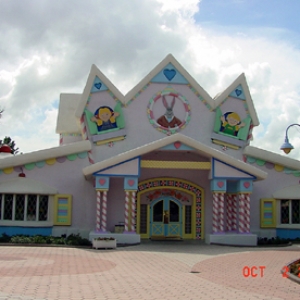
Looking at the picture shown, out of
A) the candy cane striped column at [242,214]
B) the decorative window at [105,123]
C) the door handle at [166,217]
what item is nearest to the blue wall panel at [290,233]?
the candy cane striped column at [242,214]

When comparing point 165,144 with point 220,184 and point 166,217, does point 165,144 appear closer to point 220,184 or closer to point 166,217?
point 220,184

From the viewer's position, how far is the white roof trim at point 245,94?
25141mm

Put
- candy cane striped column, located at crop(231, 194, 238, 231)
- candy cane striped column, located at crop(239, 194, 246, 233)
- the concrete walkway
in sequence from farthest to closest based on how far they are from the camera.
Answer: candy cane striped column, located at crop(231, 194, 238, 231), candy cane striped column, located at crop(239, 194, 246, 233), the concrete walkway

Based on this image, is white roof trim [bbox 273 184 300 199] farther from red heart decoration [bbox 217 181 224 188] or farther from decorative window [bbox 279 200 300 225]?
red heart decoration [bbox 217 181 224 188]

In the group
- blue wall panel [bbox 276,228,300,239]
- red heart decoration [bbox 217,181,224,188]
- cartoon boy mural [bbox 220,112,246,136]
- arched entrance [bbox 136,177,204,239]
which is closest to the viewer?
red heart decoration [bbox 217,181,224,188]

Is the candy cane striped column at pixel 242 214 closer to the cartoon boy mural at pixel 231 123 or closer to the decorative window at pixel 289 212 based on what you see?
the decorative window at pixel 289 212

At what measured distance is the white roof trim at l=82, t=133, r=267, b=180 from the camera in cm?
2131

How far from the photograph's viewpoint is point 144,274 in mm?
13219

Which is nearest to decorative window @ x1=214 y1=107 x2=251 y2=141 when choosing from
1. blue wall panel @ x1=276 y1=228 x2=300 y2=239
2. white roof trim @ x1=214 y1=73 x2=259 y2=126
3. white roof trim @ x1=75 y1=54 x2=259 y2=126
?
white roof trim @ x1=214 y1=73 x2=259 y2=126

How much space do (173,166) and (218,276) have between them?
9268 mm

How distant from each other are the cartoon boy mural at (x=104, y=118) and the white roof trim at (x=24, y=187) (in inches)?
151

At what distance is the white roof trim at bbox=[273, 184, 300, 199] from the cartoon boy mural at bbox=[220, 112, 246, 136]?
11.8 feet

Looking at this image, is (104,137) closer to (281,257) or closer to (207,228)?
(207,228)

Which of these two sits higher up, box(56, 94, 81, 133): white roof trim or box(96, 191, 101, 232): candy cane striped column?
box(56, 94, 81, 133): white roof trim
